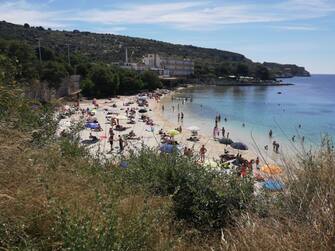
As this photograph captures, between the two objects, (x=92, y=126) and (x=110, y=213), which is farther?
(x=92, y=126)

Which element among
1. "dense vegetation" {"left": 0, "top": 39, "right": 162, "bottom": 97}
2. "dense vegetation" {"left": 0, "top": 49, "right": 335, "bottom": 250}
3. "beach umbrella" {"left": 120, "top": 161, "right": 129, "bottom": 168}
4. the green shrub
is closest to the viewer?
"dense vegetation" {"left": 0, "top": 49, "right": 335, "bottom": 250}

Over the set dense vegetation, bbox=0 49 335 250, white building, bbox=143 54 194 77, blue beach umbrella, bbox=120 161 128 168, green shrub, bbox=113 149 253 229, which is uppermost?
dense vegetation, bbox=0 49 335 250

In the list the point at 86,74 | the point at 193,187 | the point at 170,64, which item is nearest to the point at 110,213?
the point at 193,187

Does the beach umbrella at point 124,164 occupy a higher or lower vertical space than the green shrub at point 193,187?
lower

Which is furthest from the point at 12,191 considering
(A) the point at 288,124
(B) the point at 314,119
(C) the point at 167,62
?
(C) the point at 167,62

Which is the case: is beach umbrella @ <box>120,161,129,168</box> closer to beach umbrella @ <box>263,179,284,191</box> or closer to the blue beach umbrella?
the blue beach umbrella

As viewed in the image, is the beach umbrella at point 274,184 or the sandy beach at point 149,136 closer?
the beach umbrella at point 274,184

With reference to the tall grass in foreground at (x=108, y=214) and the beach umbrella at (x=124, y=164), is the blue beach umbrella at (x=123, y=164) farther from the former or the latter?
the tall grass in foreground at (x=108, y=214)

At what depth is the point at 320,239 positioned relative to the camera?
142 inches

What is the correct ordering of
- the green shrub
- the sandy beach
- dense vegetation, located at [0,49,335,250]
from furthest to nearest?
the sandy beach → the green shrub → dense vegetation, located at [0,49,335,250]

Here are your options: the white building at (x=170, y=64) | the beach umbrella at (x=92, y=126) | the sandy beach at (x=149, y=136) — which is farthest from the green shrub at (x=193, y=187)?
the white building at (x=170, y=64)

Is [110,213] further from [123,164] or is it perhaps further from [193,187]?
[123,164]

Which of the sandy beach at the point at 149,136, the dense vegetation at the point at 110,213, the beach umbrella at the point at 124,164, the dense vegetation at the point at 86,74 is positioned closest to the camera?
the dense vegetation at the point at 110,213

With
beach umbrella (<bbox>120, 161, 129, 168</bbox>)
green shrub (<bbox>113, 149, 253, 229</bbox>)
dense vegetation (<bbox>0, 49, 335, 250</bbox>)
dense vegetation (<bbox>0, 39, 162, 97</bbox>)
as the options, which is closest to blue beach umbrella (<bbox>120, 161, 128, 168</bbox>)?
beach umbrella (<bbox>120, 161, 129, 168</bbox>)
